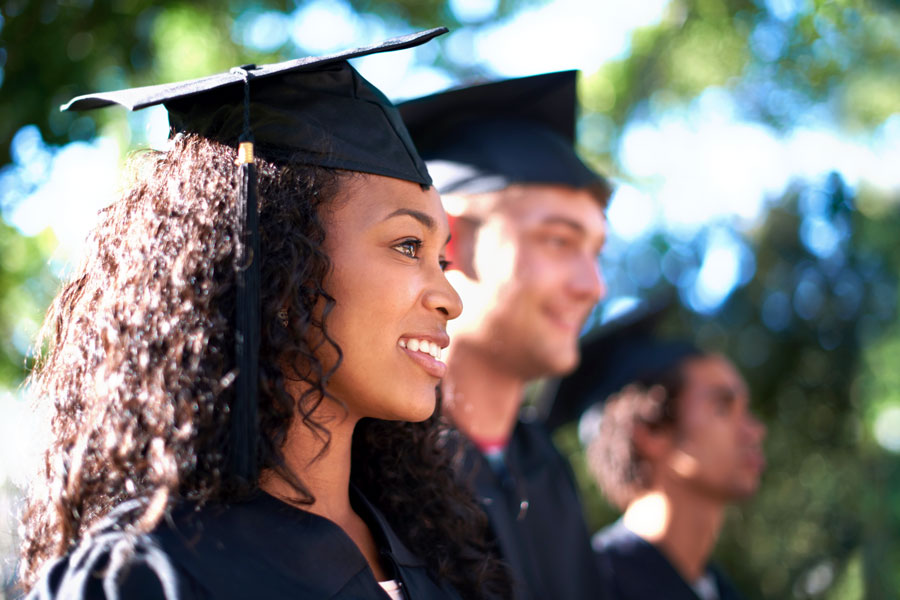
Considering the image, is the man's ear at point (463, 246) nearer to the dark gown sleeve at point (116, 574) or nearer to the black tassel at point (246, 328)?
the black tassel at point (246, 328)

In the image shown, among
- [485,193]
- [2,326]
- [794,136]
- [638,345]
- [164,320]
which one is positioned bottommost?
[638,345]

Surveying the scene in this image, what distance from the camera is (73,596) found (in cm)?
134

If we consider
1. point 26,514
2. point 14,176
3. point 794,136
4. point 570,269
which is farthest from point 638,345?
point 26,514

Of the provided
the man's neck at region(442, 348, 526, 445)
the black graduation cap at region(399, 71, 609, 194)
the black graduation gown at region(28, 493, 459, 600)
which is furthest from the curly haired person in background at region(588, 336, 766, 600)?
the black graduation gown at region(28, 493, 459, 600)

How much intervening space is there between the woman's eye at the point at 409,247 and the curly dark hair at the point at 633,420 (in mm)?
2471

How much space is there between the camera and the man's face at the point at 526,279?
285 cm

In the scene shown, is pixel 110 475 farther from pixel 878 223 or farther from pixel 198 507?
pixel 878 223

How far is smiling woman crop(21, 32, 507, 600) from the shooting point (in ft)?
4.91

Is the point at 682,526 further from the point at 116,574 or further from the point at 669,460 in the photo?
the point at 116,574

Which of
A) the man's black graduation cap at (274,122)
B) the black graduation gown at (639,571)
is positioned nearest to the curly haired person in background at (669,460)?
the black graduation gown at (639,571)

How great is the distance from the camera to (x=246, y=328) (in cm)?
153

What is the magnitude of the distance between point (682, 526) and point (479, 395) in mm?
1491

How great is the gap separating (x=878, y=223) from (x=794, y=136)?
0.92 m

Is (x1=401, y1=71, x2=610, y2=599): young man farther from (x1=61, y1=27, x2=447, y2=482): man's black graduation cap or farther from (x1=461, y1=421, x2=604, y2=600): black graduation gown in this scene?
(x1=61, y1=27, x2=447, y2=482): man's black graduation cap
